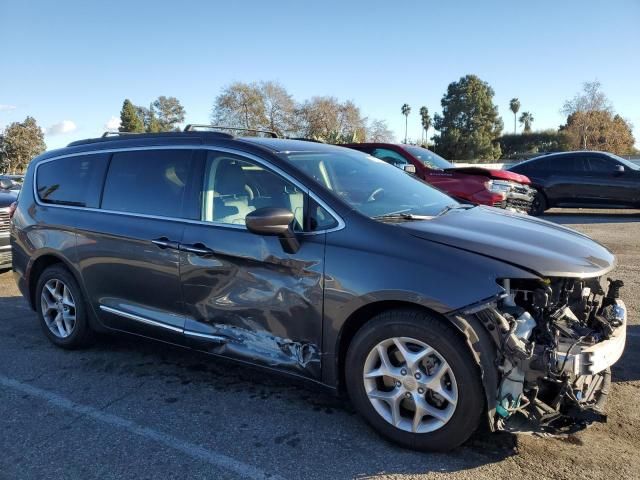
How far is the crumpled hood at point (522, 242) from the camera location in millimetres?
2861

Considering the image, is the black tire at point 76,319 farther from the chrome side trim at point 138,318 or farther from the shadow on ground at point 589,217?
the shadow on ground at point 589,217

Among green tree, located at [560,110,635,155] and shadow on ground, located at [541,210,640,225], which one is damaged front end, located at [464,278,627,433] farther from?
green tree, located at [560,110,635,155]

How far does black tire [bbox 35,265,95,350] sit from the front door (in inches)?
54.2

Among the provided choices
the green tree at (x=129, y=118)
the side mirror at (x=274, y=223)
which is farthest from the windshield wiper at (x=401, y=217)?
the green tree at (x=129, y=118)

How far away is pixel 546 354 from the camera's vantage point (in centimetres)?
268

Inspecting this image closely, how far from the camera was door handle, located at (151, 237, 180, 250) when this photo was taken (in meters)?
3.78

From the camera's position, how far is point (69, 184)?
15.8 feet

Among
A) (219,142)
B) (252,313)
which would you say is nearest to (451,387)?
(252,313)

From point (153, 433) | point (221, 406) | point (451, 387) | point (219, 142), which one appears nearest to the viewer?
point (451, 387)

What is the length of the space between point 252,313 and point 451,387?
4.39 feet

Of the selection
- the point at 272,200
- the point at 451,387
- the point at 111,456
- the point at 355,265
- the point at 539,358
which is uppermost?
the point at 272,200

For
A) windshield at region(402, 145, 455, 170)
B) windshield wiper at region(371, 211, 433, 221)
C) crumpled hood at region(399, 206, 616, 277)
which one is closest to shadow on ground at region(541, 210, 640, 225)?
windshield at region(402, 145, 455, 170)

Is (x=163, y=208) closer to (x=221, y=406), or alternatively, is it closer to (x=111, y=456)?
(x=221, y=406)

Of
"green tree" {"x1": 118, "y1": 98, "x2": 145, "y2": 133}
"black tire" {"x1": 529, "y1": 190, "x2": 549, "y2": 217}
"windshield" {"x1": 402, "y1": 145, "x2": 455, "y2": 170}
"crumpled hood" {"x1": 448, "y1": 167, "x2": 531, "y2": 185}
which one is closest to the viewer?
"crumpled hood" {"x1": 448, "y1": 167, "x2": 531, "y2": 185}
